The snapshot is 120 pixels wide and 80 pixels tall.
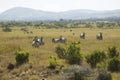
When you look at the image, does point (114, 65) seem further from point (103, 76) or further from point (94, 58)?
point (103, 76)

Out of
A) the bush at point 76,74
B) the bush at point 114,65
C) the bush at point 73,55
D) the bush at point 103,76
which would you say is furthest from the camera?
the bush at point 73,55

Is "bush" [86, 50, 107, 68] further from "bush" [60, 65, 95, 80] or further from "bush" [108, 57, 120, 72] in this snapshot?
"bush" [60, 65, 95, 80]

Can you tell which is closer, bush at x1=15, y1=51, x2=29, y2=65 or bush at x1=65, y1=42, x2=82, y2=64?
bush at x1=65, y1=42, x2=82, y2=64

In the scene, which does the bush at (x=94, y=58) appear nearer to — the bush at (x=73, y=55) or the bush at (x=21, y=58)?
the bush at (x=73, y=55)

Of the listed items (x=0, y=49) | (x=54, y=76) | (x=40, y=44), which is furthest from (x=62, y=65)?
(x=40, y=44)

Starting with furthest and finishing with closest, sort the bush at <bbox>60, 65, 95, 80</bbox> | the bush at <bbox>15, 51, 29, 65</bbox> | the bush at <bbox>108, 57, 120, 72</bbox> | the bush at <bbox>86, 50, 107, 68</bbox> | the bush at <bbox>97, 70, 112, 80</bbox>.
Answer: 1. the bush at <bbox>15, 51, 29, 65</bbox>
2. the bush at <bbox>86, 50, 107, 68</bbox>
3. the bush at <bbox>108, 57, 120, 72</bbox>
4. the bush at <bbox>60, 65, 95, 80</bbox>
5. the bush at <bbox>97, 70, 112, 80</bbox>

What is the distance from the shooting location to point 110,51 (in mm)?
30938

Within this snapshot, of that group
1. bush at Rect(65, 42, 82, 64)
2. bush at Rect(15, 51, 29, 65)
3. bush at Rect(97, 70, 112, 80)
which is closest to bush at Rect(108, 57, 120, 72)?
bush at Rect(97, 70, 112, 80)

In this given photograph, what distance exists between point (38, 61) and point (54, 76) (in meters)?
5.61

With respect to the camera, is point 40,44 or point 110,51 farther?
point 40,44

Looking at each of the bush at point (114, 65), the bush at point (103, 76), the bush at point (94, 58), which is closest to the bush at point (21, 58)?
the bush at point (94, 58)

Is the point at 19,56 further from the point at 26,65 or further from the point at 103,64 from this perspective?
the point at 103,64

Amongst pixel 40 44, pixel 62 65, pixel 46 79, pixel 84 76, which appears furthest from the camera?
pixel 40 44

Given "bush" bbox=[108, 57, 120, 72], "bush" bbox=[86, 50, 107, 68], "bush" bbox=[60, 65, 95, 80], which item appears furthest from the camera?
"bush" bbox=[86, 50, 107, 68]
